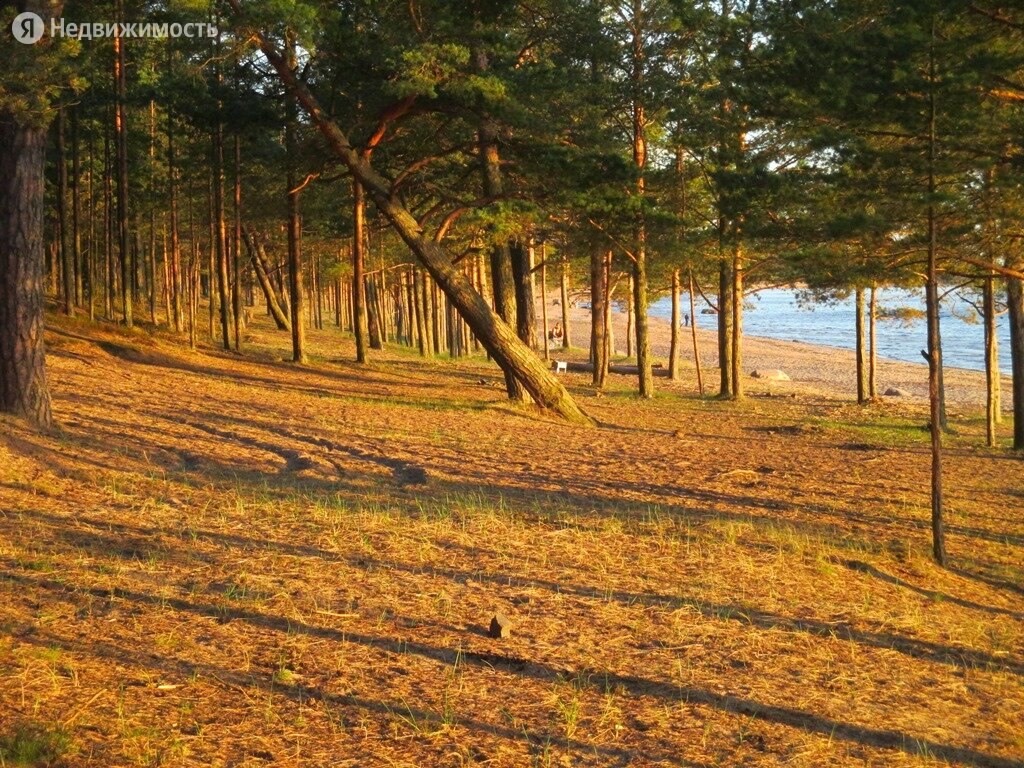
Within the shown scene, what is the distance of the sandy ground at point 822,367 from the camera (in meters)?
41.4

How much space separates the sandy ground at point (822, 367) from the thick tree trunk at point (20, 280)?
2617 cm

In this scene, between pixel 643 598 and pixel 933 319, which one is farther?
pixel 933 319

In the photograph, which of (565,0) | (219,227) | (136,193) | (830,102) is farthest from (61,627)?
(136,193)

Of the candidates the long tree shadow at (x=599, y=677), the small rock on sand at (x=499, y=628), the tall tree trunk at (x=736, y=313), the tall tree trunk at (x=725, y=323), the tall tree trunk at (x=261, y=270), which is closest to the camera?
the long tree shadow at (x=599, y=677)

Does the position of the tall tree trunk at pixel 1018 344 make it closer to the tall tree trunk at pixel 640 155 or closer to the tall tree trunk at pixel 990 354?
the tall tree trunk at pixel 990 354

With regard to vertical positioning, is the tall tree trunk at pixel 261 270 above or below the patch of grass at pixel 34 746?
above

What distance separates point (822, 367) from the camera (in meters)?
57.2

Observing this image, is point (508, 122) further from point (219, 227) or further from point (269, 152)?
point (219, 227)

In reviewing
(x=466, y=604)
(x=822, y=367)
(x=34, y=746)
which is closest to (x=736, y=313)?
(x=466, y=604)

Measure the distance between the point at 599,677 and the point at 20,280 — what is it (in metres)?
7.14

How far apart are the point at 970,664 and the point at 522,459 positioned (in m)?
6.96

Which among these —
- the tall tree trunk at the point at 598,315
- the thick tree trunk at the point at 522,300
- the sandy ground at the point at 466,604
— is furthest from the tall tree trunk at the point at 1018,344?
the tall tree trunk at the point at 598,315

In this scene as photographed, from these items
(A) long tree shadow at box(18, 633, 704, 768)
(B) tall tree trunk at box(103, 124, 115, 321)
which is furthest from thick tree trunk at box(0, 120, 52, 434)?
(B) tall tree trunk at box(103, 124, 115, 321)

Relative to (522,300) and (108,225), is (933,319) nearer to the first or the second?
(522,300)
